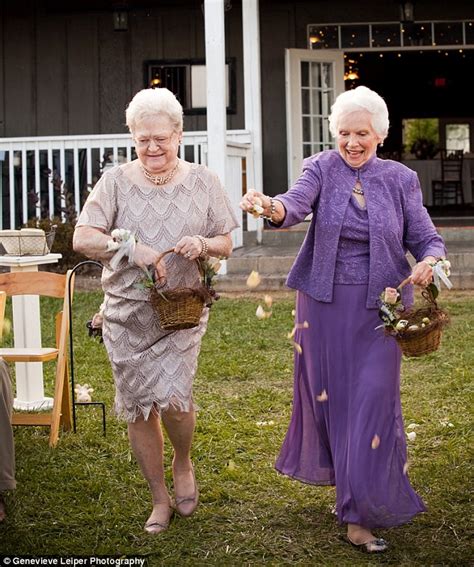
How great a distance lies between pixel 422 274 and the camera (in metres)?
4.05

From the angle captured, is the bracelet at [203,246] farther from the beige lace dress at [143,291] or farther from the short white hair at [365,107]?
the short white hair at [365,107]

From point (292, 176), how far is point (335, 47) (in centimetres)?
202

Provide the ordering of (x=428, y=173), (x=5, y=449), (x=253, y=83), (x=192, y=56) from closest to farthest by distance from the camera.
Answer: (x=5, y=449)
(x=253, y=83)
(x=192, y=56)
(x=428, y=173)

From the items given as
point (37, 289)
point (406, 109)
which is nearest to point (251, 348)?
point (37, 289)

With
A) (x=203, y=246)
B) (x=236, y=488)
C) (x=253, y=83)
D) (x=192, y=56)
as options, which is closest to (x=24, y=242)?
(x=236, y=488)

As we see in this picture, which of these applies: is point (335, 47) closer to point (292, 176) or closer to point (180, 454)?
point (292, 176)

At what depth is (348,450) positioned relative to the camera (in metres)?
4.13

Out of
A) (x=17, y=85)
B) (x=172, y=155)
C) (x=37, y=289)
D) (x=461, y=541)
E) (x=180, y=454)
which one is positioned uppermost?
(x=17, y=85)

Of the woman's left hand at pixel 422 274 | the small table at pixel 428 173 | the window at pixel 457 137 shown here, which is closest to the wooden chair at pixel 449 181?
the small table at pixel 428 173

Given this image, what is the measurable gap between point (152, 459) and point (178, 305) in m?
0.71

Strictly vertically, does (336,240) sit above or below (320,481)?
above

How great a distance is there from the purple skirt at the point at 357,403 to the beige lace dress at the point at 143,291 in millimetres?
518

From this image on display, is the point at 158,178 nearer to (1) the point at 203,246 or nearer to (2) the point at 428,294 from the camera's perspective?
(1) the point at 203,246

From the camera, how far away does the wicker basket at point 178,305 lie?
4035mm
